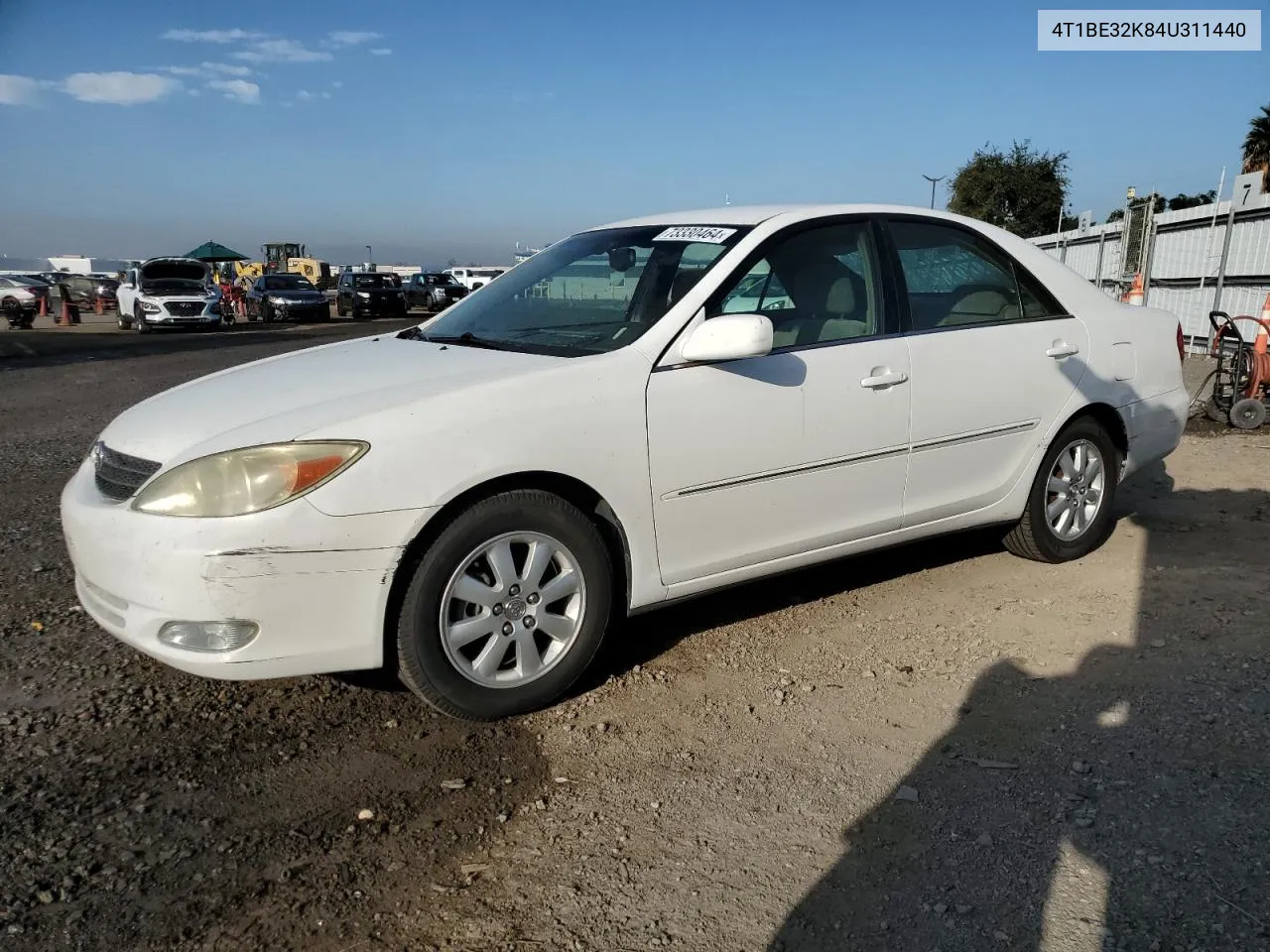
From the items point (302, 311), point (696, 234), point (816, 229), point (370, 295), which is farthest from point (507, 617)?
point (370, 295)

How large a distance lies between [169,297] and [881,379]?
24.8 meters

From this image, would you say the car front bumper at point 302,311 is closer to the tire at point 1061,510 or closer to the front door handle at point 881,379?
the tire at point 1061,510

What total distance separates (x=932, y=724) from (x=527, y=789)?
1339 millimetres

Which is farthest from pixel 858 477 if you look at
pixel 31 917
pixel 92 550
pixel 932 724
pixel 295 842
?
pixel 31 917

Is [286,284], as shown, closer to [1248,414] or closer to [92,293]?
[92,293]

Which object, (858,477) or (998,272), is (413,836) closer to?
(858,477)

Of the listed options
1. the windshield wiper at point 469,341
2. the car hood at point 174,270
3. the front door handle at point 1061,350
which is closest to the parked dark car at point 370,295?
the car hood at point 174,270

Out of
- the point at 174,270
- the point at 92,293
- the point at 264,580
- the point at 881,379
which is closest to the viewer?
the point at 264,580

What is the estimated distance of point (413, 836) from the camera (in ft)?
8.63

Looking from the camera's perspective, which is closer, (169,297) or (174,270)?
(169,297)

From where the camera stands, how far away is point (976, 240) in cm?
457

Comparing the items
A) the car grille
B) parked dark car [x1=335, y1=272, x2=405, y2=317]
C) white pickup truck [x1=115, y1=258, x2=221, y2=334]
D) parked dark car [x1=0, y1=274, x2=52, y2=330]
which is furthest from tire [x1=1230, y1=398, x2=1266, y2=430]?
parked dark car [x1=0, y1=274, x2=52, y2=330]

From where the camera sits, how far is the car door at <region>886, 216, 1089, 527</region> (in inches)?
161

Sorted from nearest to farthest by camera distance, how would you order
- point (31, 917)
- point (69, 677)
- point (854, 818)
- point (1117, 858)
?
point (31, 917) < point (1117, 858) < point (854, 818) < point (69, 677)
